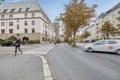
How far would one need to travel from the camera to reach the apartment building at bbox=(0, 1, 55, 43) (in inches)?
2594

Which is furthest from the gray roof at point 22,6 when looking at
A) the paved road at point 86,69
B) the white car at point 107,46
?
the paved road at point 86,69

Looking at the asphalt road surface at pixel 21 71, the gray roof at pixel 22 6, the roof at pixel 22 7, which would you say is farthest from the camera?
the gray roof at pixel 22 6

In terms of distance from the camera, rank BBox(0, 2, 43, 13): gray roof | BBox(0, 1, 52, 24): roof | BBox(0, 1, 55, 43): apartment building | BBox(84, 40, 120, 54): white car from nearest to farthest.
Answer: BBox(84, 40, 120, 54): white car
BBox(0, 1, 55, 43): apartment building
BBox(0, 1, 52, 24): roof
BBox(0, 2, 43, 13): gray roof

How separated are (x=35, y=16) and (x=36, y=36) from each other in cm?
781

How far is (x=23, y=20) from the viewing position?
67562mm

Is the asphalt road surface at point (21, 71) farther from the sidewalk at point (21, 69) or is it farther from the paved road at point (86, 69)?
the paved road at point (86, 69)

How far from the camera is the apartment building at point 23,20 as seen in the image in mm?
65875

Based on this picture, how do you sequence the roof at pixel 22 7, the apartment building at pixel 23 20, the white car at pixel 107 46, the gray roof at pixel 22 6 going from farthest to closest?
the gray roof at pixel 22 6 → the roof at pixel 22 7 → the apartment building at pixel 23 20 → the white car at pixel 107 46

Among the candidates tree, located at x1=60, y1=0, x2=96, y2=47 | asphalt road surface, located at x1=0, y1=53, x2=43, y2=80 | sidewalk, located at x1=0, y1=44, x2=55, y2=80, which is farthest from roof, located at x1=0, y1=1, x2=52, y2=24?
asphalt road surface, located at x1=0, y1=53, x2=43, y2=80

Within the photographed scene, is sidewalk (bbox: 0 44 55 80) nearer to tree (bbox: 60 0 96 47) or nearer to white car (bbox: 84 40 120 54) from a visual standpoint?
white car (bbox: 84 40 120 54)

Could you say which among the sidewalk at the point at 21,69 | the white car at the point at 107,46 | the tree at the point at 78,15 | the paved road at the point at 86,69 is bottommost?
the paved road at the point at 86,69

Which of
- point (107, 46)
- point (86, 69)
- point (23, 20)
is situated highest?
point (23, 20)

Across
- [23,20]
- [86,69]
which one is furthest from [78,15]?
[23,20]

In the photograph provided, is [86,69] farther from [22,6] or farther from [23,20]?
[22,6]
